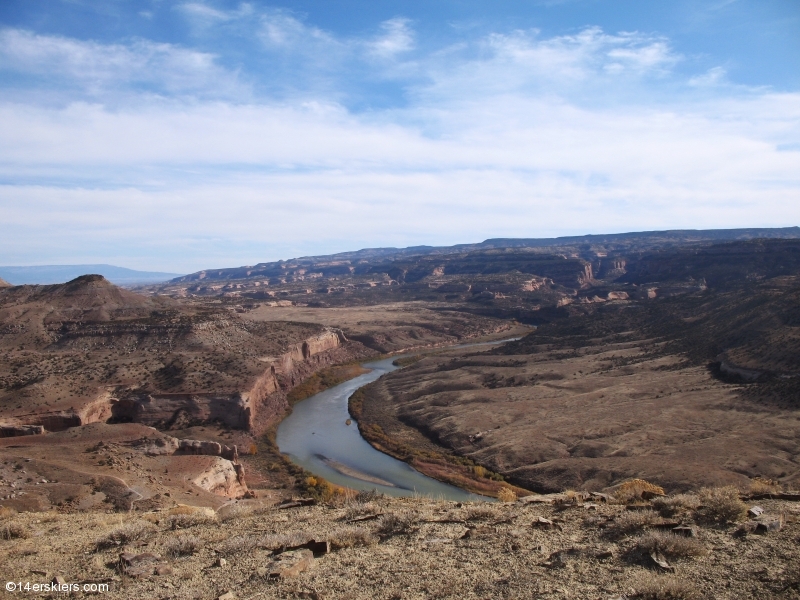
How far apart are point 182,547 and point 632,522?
10.2 m

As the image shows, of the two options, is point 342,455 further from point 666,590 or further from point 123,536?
point 666,590

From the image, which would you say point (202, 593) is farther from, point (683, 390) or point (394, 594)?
point (683, 390)

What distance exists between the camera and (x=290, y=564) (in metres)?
11.6

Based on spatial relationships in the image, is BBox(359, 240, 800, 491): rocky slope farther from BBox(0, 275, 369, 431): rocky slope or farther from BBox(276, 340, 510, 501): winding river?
BBox(0, 275, 369, 431): rocky slope

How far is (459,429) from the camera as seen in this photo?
152 feet

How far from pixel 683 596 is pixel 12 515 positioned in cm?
2026

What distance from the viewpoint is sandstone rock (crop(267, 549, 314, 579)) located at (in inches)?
429

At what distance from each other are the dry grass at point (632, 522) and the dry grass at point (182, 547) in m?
9.43

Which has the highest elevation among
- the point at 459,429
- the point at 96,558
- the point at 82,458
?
the point at 96,558

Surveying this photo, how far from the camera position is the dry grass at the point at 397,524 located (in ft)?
44.2

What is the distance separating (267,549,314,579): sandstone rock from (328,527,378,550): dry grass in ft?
2.25

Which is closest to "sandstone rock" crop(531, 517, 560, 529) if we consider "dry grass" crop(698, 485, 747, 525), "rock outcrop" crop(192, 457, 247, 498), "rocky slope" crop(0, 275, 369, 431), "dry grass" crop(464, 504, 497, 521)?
"dry grass" crop(464, 504, 497, 521)

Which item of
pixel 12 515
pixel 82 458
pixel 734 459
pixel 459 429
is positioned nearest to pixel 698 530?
pixel 12 515

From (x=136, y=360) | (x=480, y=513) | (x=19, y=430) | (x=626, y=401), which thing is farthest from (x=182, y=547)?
(x=136, y=360)
